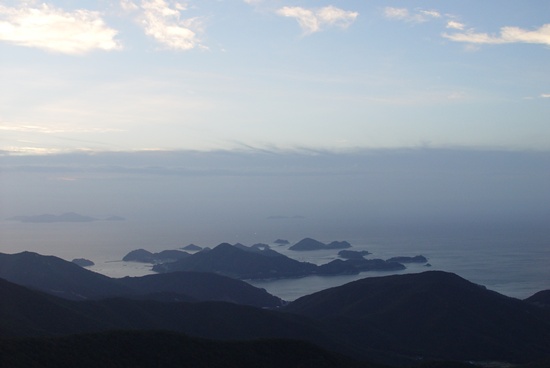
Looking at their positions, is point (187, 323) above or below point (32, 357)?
below

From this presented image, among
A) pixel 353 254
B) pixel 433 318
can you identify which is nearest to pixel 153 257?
pixel 353 254

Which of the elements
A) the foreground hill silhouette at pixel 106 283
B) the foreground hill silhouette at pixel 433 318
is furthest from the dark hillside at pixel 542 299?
the foreground hill silhouette at pixel 106 283

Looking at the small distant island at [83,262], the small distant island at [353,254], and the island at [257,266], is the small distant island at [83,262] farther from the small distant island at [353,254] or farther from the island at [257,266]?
the small distant island at [353,254]

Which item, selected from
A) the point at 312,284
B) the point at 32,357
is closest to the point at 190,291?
the point at 312,284

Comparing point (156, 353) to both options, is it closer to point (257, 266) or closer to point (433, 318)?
point (433, 318)

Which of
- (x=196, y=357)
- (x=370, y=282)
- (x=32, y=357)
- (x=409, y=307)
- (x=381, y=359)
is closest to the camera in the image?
(x=32, y=357)

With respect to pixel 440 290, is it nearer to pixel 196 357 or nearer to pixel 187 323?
pixel 187 323
